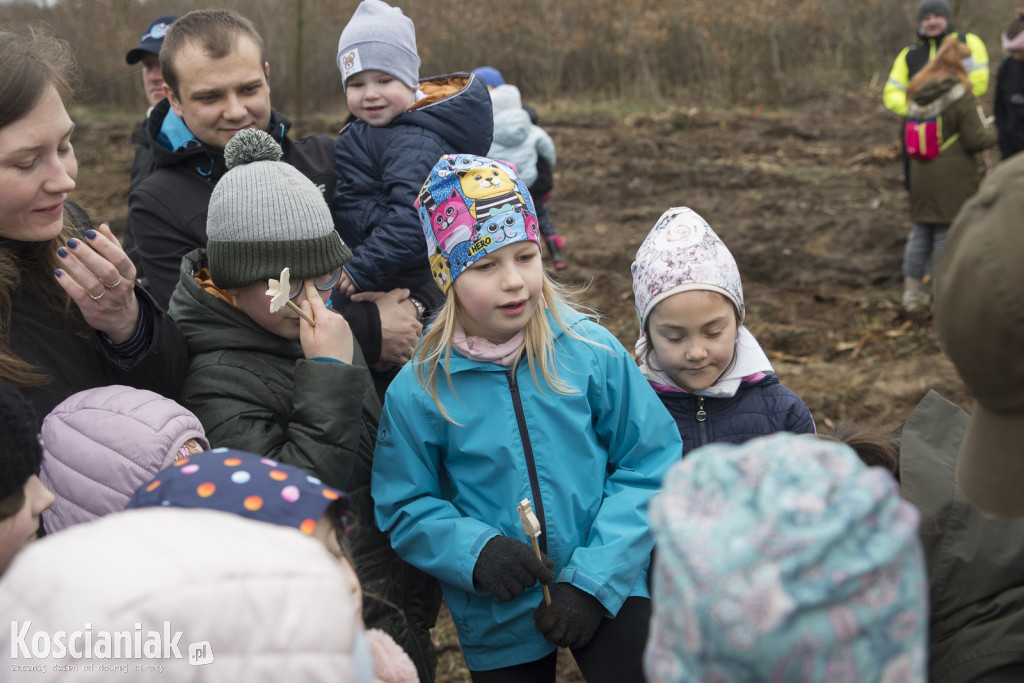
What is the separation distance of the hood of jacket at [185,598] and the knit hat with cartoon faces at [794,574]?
1.51 ft

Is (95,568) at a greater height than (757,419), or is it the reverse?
(95,568)

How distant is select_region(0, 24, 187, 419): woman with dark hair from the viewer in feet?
6.38

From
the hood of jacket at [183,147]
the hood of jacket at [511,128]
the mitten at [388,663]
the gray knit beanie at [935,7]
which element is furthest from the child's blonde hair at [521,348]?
the gray knit beanie at [935,7]

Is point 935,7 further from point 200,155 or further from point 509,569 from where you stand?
point 509,569

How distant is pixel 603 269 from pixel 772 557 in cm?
751

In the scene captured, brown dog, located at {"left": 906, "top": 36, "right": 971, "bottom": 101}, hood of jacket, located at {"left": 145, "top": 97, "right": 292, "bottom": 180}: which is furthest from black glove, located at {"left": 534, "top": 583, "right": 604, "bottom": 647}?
brown dog, located at {"left": 906, "top": 36, "right": 971, "bottom": 101}

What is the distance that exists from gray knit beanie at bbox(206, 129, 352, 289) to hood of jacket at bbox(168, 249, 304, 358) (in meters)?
0.08

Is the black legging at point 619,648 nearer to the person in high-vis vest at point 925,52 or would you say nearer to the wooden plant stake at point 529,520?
the wooden plant stake at point 529,520

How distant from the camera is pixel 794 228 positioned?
8.82 metres

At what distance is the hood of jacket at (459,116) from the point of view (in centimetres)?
308

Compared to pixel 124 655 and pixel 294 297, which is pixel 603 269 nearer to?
pixel 294 297

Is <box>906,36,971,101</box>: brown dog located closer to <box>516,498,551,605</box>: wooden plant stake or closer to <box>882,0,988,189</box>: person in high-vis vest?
<box>882,0,988,189</box>: person in high-vis vest

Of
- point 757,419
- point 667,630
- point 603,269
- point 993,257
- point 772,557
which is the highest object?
point 993,257

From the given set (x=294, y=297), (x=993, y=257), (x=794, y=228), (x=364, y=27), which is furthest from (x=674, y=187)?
(x=993, y=257)
